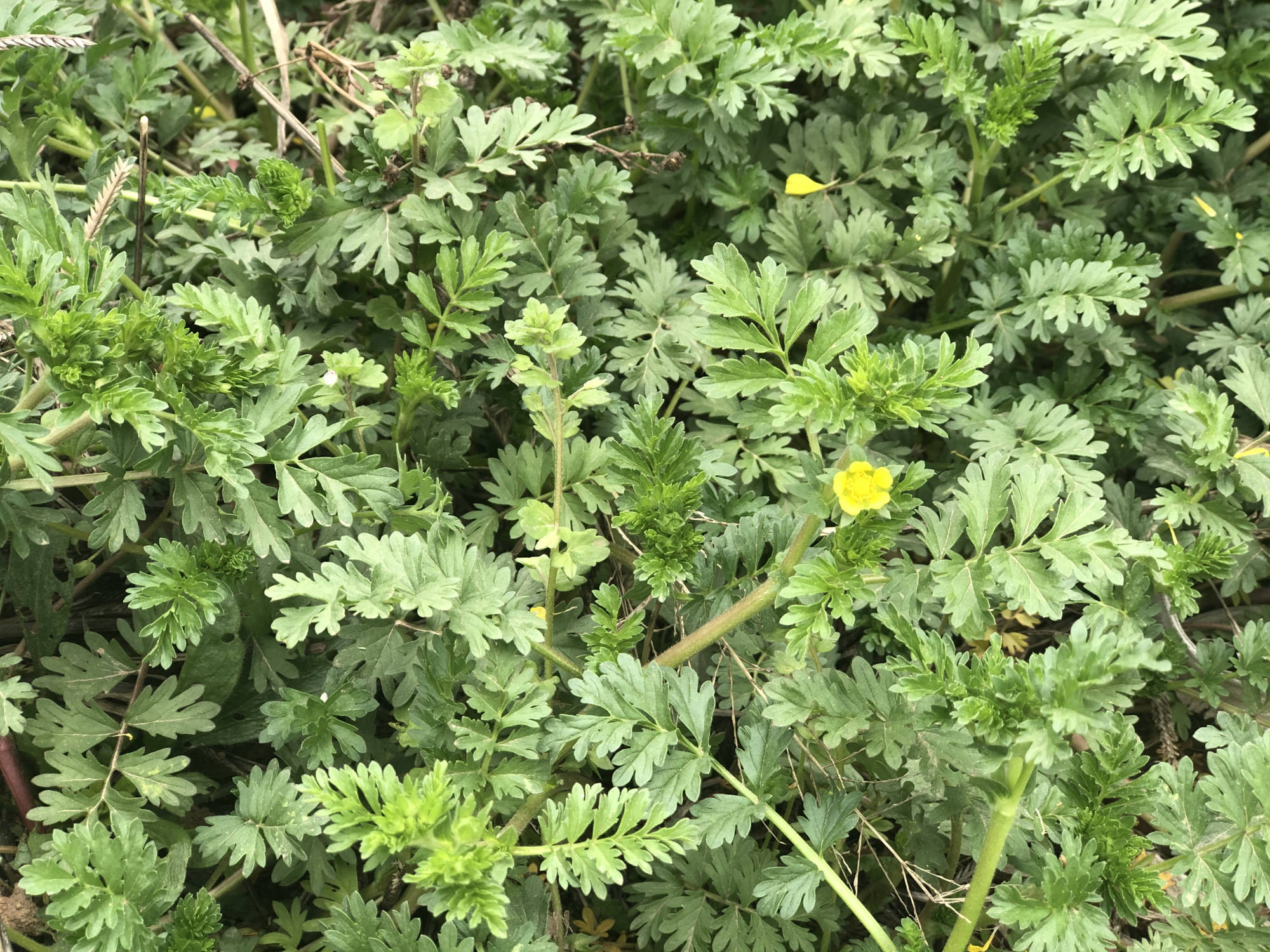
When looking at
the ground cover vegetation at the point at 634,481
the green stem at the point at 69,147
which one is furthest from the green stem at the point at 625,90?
the green stem at the point at 69,147

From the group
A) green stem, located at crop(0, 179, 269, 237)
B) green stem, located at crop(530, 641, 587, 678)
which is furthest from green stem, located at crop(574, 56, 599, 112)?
green stem, located at crop(530, 641, 587, 678)

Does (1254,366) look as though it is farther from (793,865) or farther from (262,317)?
(262,317)

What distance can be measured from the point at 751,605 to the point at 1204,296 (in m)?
1.79

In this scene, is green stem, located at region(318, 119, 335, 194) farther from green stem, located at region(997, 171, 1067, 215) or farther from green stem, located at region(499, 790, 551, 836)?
green stem, located at region(997, 171, 1067, 215)

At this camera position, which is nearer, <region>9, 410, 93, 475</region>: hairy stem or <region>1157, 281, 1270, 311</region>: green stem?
<region>9, 410, 93, 475</region>: hairy stem

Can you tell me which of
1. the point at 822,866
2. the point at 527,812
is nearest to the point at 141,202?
the point at 527,812

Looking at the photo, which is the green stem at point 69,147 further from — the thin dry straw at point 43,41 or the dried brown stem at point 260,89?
the thin dry straw at point 43,41

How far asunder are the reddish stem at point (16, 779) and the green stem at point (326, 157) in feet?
4.39

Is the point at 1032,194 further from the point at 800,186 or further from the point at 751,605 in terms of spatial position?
the point at 751,605

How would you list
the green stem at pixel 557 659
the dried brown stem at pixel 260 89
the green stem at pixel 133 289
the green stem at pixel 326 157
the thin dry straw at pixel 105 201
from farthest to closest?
the dried brown stem at pixel 260 89
the green stem at pixel 326 157
the green stem at pixel 133 289
the thin dry straw at pixel 105 201
the green stem at pixel 557 659

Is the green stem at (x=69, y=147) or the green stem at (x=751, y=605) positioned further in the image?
the green stem at (x=69, y=147)

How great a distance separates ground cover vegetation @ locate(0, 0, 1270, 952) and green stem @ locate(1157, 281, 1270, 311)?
0.02 m

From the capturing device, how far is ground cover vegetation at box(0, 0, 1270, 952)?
6.00ft

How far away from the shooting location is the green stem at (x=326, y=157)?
2.44 metres
